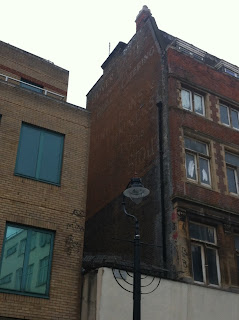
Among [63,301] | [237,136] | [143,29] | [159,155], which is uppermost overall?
[143,29]

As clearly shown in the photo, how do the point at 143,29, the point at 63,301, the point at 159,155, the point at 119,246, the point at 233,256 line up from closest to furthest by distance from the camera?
the point at 63,301, the point at 233,256, the point at 159,155, the point at 119,246, the point at 143,29

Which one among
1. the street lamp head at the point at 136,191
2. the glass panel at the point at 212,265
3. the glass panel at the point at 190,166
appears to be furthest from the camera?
the glass panel at the point at 190,166

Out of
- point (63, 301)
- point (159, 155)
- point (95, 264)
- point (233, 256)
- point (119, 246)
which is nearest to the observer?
point (63, 301)

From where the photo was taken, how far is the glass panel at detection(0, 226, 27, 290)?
12766mm

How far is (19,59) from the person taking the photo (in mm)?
20625

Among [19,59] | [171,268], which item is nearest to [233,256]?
[171,268]

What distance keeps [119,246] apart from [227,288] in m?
5.48

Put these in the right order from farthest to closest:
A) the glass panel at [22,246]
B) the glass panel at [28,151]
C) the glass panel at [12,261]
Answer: the glass panel at [28,151] → the glass panel at [22,246] → the glass panel at [12,261]

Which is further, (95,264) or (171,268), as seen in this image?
(171,268)

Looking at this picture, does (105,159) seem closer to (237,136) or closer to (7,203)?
(237,136)

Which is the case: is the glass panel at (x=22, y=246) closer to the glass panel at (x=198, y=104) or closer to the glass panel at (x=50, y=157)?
the glass panel at (x=50, y=157)

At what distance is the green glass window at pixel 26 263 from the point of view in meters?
12.9

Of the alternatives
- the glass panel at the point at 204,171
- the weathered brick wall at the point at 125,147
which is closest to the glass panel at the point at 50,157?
the weathered brick wall at the point at 125,147

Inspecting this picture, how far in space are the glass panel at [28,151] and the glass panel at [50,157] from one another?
0.21 meters
